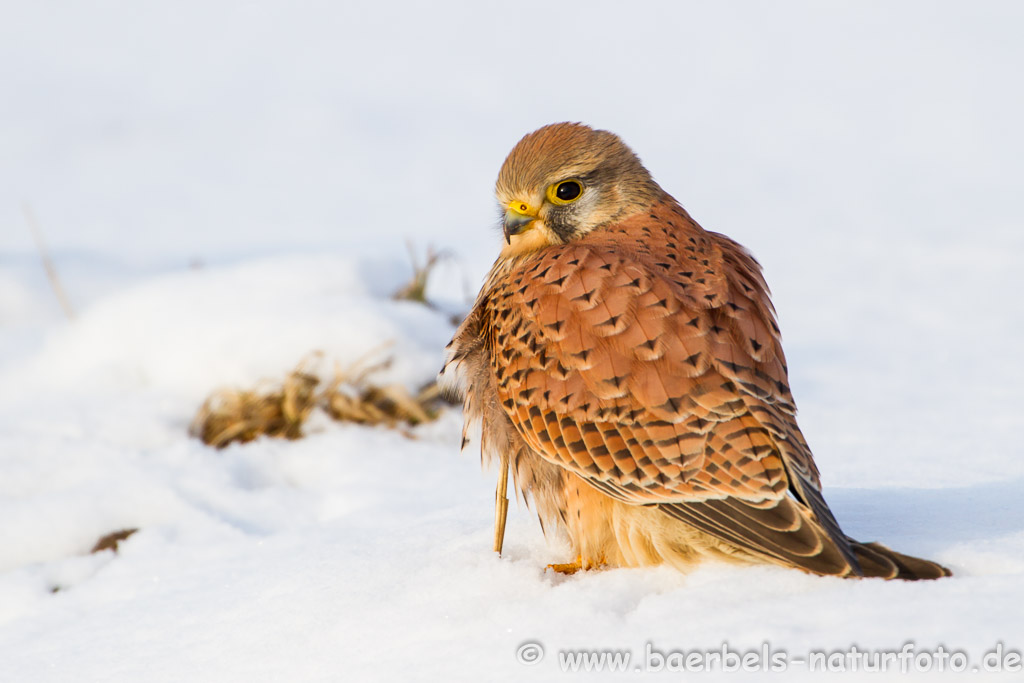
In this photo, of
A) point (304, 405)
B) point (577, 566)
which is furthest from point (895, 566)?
point (304, 405)

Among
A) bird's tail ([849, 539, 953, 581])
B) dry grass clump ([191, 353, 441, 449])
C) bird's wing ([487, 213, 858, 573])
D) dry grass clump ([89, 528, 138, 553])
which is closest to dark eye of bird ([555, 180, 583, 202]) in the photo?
bird's wing ([487, 213, 858, 573])

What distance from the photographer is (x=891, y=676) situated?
5.33 feet

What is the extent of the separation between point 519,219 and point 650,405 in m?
0.89

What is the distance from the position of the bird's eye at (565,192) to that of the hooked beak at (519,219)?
74 millimetres

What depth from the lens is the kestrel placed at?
2119mm

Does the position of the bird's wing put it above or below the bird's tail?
above

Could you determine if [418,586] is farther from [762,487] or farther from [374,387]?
[374,387]

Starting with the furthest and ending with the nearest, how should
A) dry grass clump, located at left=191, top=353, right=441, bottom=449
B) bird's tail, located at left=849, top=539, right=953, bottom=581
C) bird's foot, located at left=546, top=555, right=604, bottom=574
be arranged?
1. dry grass clump, located at left=191, top=353, right=441, bottom=449
2. bird's foot, located at left=546, top=555, right=604, bottom=574
3. bird's tail, located at left=849, top=539, right=953, bottom=581

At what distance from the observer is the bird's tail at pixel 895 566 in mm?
1940

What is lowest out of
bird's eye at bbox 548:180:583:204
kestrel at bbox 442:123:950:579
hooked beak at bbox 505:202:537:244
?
kestrel at bbox 442:123:950:579

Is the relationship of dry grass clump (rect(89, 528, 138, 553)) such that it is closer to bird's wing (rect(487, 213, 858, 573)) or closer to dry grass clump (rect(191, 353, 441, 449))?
dry grass clump (rect(191, 353, 441, 449))

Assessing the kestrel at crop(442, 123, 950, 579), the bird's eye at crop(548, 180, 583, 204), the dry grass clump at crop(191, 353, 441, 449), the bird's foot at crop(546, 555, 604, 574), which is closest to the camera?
the kestrel at crop(442, 123, 950, 579)

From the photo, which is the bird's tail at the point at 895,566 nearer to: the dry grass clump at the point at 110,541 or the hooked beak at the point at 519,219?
the hooked beak at the point at 519,219

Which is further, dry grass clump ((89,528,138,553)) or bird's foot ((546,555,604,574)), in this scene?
dry grass clump ((89,528,138,553))
